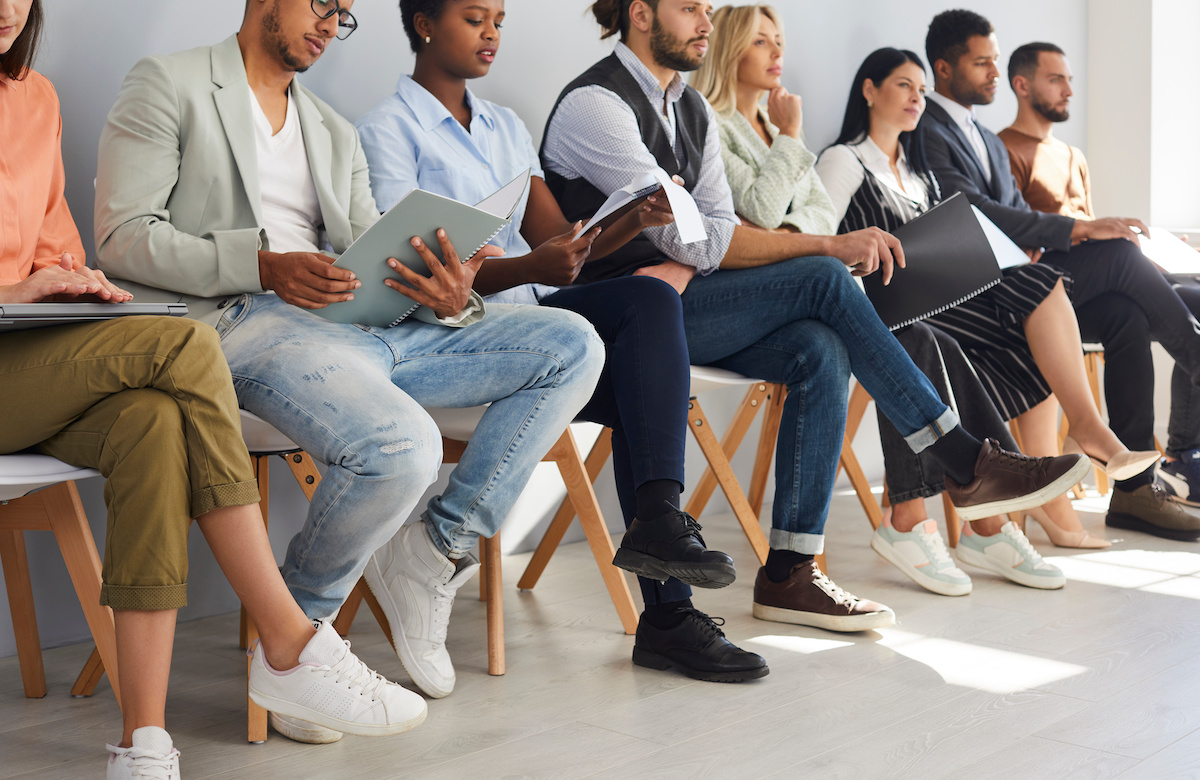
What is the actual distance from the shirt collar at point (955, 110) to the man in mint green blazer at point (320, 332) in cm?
205

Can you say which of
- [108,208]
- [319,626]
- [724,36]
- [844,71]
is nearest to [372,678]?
[319,626]

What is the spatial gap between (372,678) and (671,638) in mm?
552

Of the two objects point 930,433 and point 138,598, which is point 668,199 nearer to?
point 930,433

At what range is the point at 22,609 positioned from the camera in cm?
170

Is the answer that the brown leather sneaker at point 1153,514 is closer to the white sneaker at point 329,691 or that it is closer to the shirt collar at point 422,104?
the shirt collar at point 422,104

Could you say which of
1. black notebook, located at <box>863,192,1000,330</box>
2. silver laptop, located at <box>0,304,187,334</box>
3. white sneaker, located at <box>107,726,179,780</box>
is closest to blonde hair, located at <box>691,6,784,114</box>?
black notebook, located at <box>863,192,1000,330</box>

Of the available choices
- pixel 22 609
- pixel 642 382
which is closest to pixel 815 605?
pixel 642 382

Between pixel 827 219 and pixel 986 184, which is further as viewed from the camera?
pixel 986 184

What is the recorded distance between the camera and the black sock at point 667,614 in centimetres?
178

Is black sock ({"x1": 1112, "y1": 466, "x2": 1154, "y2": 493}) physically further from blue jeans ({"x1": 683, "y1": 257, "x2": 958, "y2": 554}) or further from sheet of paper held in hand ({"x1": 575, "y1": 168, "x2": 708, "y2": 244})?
sheet of paper held in hand ({"x1": 575, "y1": 168, "x2": 708, "y2": 244})

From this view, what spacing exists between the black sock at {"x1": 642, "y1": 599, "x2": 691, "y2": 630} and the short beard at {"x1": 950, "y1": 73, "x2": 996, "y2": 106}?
2.23 metres

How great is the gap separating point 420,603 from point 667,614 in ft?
1.37

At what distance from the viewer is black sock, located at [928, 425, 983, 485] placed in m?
2.10

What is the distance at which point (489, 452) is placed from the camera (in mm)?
1639
